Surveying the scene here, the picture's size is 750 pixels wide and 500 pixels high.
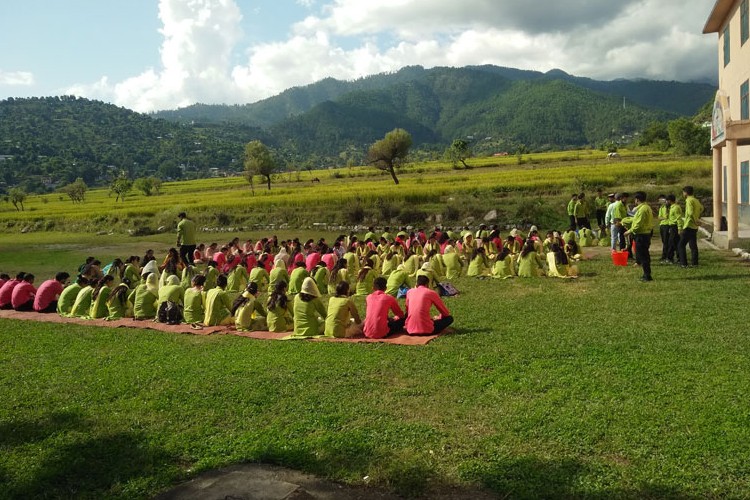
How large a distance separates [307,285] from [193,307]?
2.64 metres

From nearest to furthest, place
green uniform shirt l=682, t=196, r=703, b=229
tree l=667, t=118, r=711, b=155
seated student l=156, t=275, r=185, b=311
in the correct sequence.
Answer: seated student l=156, t=275, r=185, b=311 → green uniform shirt l=682, t=196, r=703, b=229 → tree l=667, t=118, r=711, b=155

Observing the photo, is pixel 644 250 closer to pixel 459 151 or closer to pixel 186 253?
pixel 186 253

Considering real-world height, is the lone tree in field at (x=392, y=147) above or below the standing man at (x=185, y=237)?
above

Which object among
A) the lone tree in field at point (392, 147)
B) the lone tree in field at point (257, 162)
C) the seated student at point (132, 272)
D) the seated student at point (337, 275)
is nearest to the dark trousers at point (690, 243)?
the seated student at point (337, 275)

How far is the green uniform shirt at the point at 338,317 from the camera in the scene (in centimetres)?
926

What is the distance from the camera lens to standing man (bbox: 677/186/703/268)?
12.9 metres

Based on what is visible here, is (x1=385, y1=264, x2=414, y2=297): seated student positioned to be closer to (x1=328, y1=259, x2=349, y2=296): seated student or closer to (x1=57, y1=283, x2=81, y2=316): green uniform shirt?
(x1=328, y1=259, x2=349, y2=296): seated student

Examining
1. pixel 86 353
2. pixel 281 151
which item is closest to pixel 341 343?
pixel 86 353

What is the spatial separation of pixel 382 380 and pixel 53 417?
3804 millimetres

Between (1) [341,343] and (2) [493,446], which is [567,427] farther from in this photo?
(1) [341,343]

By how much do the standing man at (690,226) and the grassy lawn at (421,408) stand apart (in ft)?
12.2

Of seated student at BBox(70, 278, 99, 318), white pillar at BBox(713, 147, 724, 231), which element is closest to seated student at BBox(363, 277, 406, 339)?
seated student at BBox(70, 278, 99, 318)

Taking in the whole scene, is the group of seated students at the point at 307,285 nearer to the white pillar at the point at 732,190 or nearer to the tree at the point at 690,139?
the white pillar at the point at 732,190

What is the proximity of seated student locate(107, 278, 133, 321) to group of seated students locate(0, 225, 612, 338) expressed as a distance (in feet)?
0.07
